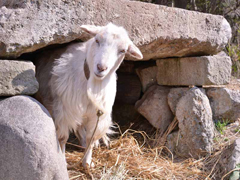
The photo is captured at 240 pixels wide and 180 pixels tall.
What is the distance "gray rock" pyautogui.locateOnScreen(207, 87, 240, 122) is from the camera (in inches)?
168

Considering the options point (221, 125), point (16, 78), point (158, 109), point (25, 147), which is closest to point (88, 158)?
point (25, 147)

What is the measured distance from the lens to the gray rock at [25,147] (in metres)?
2.44

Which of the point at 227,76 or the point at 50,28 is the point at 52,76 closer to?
the point at 50,28

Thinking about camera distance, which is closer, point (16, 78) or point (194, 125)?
point (16, 78)

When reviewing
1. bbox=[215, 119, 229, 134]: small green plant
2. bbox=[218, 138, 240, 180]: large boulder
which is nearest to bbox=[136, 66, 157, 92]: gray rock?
bbox=[215, 119, 229, 134]: small green plant

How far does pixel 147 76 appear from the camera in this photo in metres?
4.79

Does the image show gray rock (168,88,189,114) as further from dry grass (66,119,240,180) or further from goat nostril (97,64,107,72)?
goat nostril (97,64,107,72)

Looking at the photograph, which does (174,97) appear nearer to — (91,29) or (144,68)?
(144,68)

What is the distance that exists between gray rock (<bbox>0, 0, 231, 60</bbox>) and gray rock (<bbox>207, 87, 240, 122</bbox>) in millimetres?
564

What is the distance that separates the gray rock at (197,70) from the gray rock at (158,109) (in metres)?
0.21

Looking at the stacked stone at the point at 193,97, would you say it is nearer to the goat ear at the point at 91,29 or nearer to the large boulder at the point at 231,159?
the large boulder at the point at 231,159

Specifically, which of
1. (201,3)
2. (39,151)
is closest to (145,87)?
(39,151)

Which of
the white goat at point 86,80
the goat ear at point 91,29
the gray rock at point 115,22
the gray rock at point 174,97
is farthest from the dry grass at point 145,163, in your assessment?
the goat ear at point 91,29

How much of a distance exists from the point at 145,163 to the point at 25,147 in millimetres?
1585
